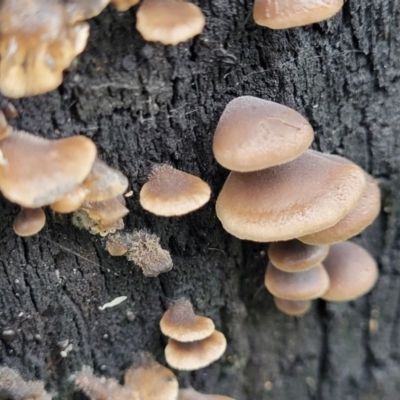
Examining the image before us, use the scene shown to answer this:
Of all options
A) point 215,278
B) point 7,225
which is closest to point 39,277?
point 7,225

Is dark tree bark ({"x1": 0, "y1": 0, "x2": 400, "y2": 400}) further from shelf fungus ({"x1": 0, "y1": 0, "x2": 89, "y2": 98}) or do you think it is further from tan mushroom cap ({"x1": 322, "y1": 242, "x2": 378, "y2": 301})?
tan mushroom cap ({"x1": 322, "y1": 242, "x2": 378, "y2": 301})

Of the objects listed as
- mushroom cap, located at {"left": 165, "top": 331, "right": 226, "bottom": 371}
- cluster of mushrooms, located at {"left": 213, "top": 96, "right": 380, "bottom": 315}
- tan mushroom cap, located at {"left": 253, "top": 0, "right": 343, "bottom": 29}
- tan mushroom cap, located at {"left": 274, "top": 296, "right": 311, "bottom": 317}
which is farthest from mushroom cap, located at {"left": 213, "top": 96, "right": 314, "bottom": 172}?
tan mushroom cap, located at {"left": 274, "top": 296, "right": 311, "bottom": 317}

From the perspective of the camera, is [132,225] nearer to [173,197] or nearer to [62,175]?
[173,197]

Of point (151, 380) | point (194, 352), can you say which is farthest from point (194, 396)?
point (194, 352)

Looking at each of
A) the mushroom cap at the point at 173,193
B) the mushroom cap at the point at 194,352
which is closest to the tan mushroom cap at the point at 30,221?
the mushroom cap at the point at 173,193

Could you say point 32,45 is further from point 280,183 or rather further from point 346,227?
point 346,227

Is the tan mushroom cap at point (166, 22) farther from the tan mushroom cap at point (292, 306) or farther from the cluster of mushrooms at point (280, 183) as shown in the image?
the tan mushroom cap at point (292, 306)
